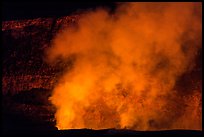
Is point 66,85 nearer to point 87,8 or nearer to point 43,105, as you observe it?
point 43,105

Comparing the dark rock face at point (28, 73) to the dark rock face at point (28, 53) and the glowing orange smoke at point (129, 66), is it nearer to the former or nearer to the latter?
the dark rock face at point (28, 53)

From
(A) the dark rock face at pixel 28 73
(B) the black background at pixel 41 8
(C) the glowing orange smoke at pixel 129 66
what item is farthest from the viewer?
(A) the dark rock face at pixel 28 73

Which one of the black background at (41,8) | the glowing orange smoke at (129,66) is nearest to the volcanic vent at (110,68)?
the glowing orange smoke at (129,66)

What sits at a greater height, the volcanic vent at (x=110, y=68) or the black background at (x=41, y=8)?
the black background at (x=41, y=8)

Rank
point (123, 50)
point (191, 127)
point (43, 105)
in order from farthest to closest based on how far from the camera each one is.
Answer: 1. point (43, 105)
2. point (123, 50)
3. point (191, 127)

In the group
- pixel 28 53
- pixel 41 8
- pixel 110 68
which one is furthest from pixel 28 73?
pixel 110 68

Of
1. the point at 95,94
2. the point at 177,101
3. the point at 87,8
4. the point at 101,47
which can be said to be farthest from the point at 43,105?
the point at 177,101

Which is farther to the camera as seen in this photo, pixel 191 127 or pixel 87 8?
pixel 87 8

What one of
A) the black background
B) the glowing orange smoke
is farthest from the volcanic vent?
the black background
